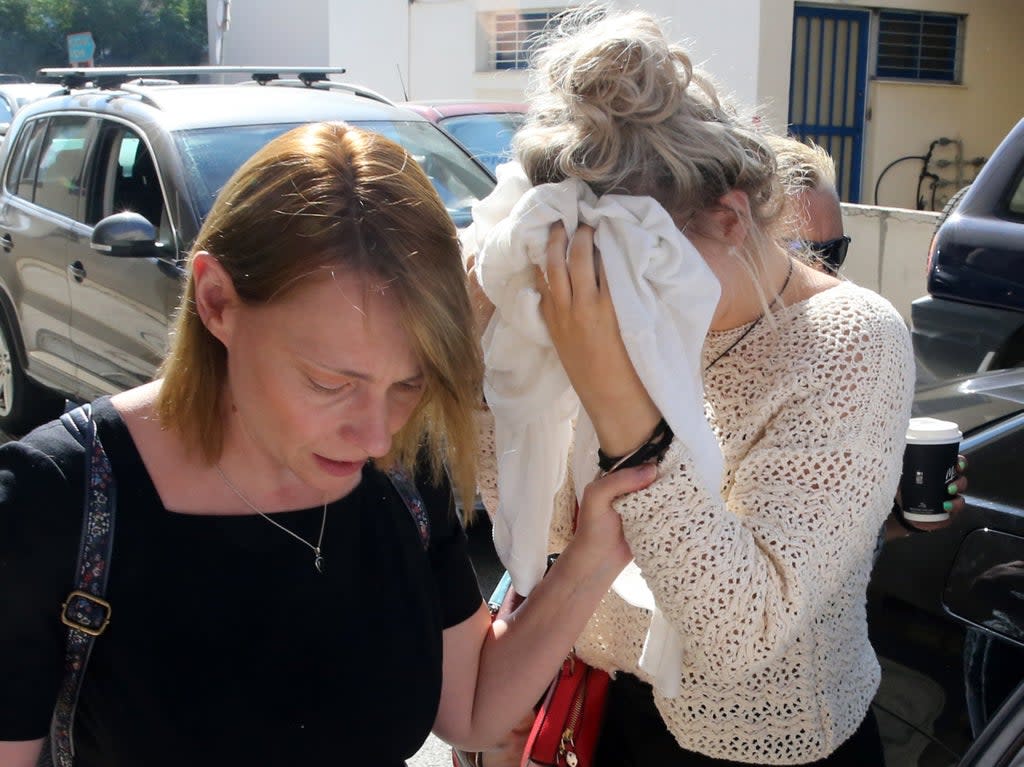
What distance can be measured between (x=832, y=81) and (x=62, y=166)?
9.34 metres

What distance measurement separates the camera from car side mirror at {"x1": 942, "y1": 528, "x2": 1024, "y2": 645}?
6.68 ft

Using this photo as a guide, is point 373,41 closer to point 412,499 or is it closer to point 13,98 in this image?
point 13,98

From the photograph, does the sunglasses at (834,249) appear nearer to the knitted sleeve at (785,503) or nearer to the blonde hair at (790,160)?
the blonde hair at (790,160)

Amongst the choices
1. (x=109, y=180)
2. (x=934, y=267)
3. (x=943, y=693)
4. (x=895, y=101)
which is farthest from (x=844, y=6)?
(x=943, y=693)

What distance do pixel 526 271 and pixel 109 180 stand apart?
457 centimetres

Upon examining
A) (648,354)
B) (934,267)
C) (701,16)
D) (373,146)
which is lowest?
(934,267)

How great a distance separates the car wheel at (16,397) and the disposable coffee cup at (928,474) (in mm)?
5903

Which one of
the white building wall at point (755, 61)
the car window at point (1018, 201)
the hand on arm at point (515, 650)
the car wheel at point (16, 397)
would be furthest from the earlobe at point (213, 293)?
the white building wall at point (755, 61)

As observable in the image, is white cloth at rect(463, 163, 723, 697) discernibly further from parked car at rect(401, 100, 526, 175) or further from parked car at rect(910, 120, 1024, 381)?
parked car at rect(401, 100, 526, 175)

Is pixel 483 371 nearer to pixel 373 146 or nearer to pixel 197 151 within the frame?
pixel 373 146

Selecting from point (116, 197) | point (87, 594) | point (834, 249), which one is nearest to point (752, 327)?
point (87, 594)

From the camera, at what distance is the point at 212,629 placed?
4.91ft

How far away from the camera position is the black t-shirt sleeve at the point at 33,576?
1.38 metres

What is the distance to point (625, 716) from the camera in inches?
75.9
